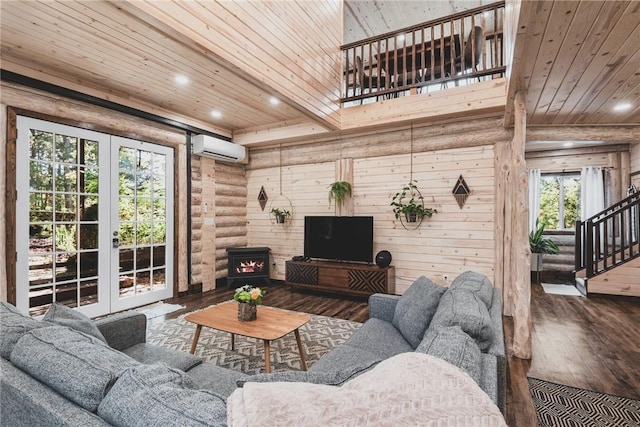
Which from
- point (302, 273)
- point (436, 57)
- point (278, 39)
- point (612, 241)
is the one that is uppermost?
point (436, 57)

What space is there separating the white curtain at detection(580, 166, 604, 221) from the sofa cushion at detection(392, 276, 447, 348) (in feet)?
19.6

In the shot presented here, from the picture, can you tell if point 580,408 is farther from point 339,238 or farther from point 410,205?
point 339,238

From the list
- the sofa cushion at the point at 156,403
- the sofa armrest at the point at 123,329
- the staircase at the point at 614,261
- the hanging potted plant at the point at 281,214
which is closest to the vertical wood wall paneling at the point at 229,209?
the hanging potted plant at the point at 281,214

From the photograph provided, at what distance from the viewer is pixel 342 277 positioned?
497 cm

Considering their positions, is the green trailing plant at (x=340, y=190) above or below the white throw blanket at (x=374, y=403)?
above

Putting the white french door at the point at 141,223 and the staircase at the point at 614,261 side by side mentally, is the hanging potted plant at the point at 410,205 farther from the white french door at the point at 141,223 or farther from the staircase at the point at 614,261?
the white french door at the point at 141,223

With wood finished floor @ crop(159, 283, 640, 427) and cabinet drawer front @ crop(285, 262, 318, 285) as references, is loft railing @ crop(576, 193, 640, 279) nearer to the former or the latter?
wood finished floor @ crop(159, 283, 640, 427)

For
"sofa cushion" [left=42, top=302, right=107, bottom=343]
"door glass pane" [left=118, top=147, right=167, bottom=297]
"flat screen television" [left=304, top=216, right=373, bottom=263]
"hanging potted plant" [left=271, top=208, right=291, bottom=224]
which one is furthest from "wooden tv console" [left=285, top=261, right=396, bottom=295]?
"sofa cushion" [left=42, top=302, right=107, bottom=343]

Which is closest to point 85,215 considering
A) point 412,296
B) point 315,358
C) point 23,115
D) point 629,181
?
point 23,115

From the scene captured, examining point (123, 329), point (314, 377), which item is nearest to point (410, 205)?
point (123, 329)

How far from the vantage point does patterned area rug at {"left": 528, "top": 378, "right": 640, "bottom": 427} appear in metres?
2.07

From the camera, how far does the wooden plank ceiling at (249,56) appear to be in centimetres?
223

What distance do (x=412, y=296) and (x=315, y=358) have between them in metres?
1.11

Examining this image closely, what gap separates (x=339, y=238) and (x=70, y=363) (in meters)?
4.31
